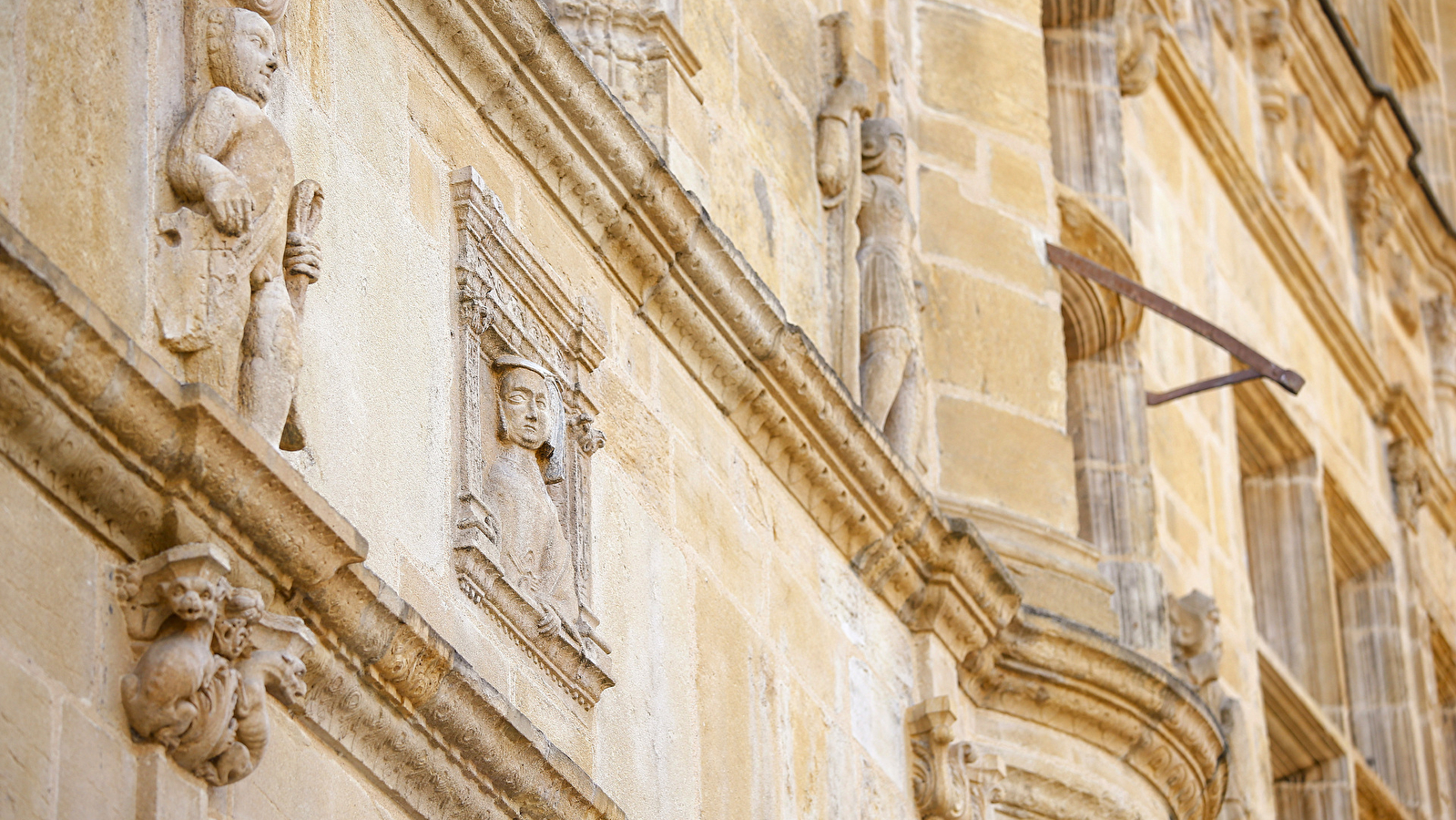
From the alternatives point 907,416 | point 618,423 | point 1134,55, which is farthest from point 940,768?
point 1134,55

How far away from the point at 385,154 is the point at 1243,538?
7576 mm

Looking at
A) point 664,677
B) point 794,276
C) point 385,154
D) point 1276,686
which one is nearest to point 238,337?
point 385,154

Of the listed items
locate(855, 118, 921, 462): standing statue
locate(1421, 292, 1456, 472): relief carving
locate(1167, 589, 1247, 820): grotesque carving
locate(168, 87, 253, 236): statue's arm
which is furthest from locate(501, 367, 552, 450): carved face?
locate(1421, 292, 1456, 472): relief carving

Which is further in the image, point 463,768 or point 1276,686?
point 1276,686

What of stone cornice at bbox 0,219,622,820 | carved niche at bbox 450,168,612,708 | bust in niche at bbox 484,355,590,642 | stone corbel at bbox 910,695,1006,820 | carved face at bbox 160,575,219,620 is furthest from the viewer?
stone corbel at bbox 910,695,1006,820

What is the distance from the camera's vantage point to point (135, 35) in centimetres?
527

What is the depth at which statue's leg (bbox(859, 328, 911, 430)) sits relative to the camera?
28.2 ft

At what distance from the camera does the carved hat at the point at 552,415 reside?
20.6 feet

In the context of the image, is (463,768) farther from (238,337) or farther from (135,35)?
(135,35)

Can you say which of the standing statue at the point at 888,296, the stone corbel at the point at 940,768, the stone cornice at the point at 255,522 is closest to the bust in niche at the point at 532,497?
the stone cornice at the point at 255,522

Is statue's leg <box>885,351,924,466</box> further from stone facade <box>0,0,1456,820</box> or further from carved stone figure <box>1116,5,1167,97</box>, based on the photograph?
carved stone figure <box>1116,5,1167,97</box>

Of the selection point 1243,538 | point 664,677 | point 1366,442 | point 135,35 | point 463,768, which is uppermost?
point 1366,442

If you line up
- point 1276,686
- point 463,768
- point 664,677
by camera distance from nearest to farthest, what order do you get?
point 463,768 → point 664,677 → point 1276,686

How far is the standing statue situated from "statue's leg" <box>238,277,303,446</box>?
11.2ft
